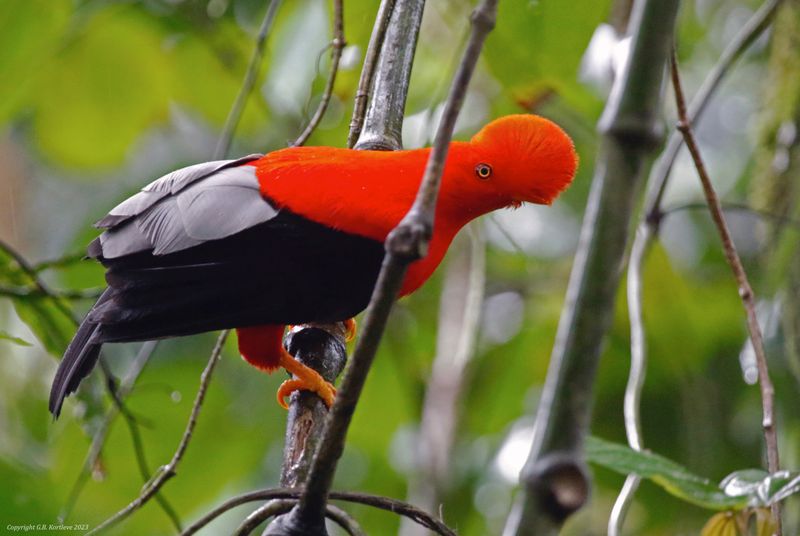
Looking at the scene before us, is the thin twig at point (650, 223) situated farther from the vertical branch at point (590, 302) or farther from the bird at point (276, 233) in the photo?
the vertical branch at point (590, 302)

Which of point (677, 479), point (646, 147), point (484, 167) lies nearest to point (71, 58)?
point (484, 167)

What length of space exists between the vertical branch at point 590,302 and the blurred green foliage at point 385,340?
6.82 ft

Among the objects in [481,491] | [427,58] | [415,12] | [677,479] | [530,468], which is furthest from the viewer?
[481,491]

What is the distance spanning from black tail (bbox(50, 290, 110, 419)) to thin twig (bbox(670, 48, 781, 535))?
1.42 metres

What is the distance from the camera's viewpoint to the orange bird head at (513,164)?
7.67 feet

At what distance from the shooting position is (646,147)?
0.96 meters

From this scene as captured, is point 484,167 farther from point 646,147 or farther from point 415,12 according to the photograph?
point 646,147

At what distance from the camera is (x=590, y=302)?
923mm

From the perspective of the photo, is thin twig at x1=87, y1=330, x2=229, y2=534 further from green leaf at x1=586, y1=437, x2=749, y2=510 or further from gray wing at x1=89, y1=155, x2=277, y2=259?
green leaf at x1=586, y1=437, x2=749, y2=510

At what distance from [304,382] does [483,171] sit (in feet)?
2.22

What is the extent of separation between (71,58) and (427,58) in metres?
1.62

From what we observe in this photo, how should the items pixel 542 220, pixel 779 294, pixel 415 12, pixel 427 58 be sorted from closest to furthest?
1. pixel 415 12
2. pixel 779 294
3. pixel 427 58
4. pixel 542 220

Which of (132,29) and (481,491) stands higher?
(132,29)

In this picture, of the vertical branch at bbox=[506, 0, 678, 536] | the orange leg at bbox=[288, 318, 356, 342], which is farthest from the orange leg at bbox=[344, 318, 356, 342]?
Answer: the vertical branch at bbox=[506, 0, 678, 536]
